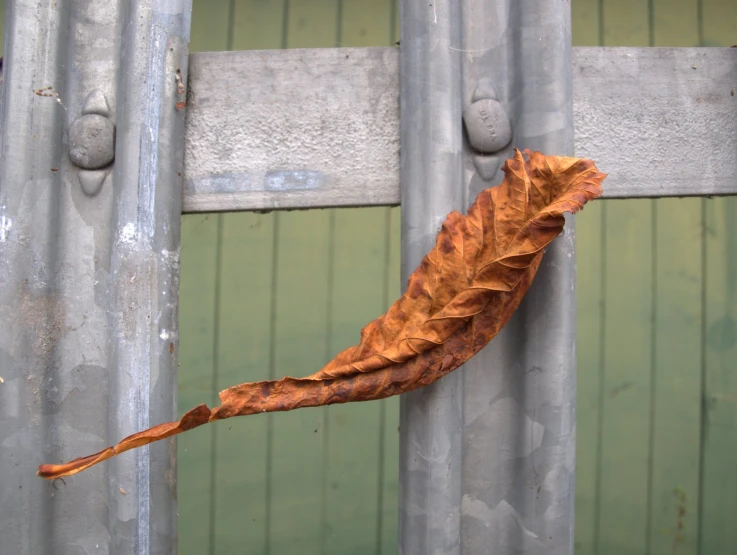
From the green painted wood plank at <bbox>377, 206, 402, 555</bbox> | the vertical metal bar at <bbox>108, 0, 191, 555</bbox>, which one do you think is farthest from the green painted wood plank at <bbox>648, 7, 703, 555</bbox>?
the vertical metal bar at <bbox>108, 0, 191, 555</bbox>

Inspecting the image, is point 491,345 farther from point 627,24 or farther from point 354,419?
point 627,24

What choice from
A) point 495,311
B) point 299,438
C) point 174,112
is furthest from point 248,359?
point 495,311

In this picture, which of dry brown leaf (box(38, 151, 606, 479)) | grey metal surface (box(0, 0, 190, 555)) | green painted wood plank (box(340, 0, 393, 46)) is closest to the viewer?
dry brown leaf (box(38, 151, 606, 479))

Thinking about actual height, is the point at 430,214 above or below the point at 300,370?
above

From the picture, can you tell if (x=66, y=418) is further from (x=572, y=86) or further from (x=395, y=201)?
(x=572, y=86)

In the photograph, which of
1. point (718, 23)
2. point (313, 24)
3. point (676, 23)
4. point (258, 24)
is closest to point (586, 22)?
point (676, 23)

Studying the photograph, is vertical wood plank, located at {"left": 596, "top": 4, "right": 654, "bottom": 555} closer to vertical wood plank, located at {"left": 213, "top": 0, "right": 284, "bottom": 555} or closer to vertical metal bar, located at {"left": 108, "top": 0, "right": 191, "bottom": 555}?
vertical wood plank, located at {"left": 213, "top": 0, "right": 284, "bottom": 555}
